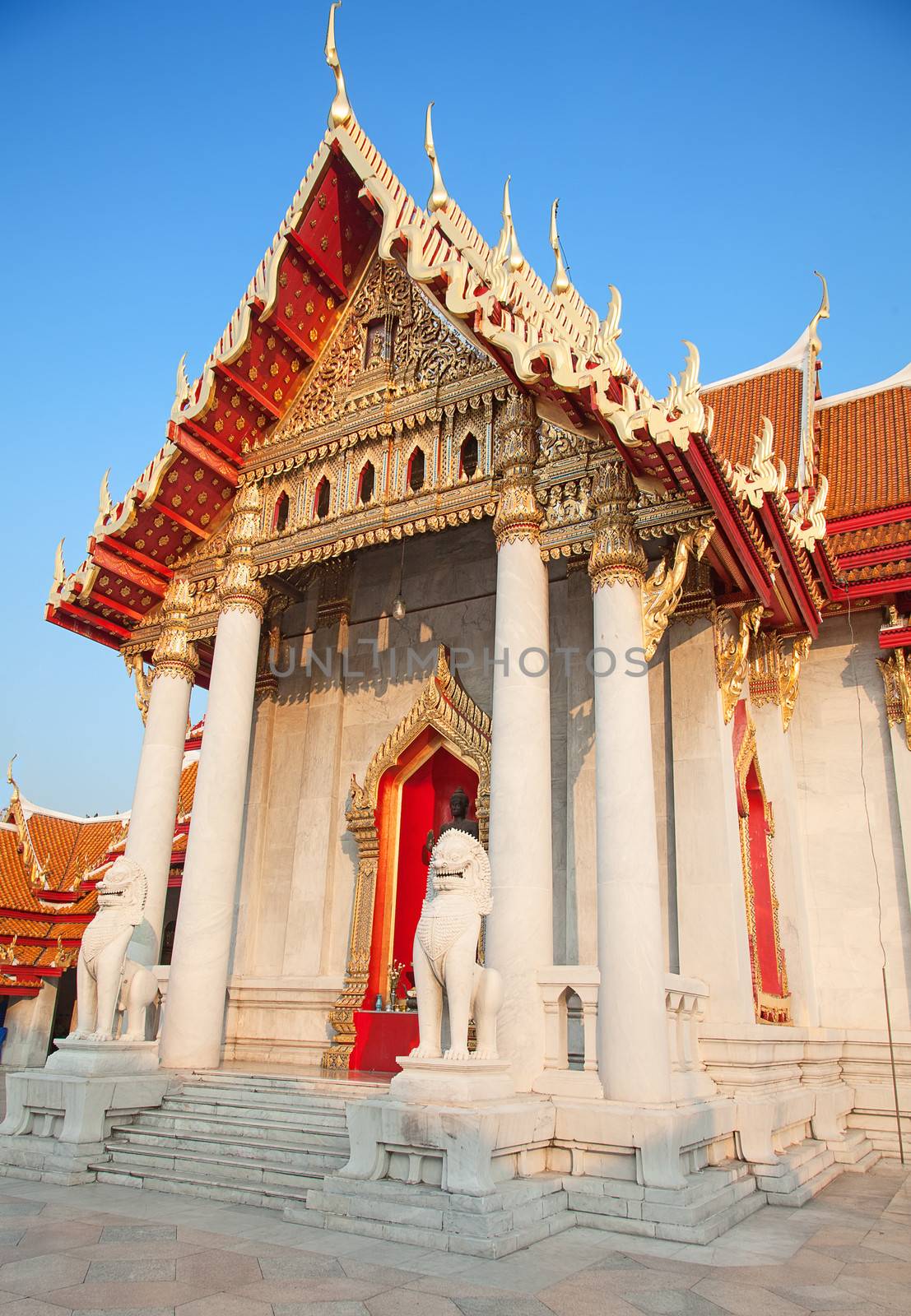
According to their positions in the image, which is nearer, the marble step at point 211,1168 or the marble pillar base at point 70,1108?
the marble step at point 211,1168

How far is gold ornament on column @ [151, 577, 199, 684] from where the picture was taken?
412 inches

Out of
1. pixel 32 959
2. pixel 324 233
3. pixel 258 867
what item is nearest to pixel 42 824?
pixel 32 959

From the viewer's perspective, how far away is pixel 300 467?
32.9 feet

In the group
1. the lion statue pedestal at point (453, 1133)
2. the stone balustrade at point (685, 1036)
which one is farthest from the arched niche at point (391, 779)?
the lion statue pedestal at point (453, 1133)

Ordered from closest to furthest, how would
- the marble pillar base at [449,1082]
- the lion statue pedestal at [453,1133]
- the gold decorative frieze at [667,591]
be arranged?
the lion statue pedestal at [453,1133] < the marble pillar base at [449,1082] < the gold decorative frieze at [667,591]

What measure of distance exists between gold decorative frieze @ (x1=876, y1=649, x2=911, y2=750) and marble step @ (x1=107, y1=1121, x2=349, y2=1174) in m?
6.32

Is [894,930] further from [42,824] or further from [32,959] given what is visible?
[42,824]

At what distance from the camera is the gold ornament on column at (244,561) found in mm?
9891

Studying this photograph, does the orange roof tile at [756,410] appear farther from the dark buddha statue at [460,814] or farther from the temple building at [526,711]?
the dark buddha statue at [460,814]

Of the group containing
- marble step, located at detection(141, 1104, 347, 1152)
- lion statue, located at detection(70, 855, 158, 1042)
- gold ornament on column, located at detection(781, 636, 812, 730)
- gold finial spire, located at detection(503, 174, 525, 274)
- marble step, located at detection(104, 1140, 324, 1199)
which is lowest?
marble step, located at detection(104, 1140, 324, 1199)

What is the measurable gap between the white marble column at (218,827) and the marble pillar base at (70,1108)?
817 mm

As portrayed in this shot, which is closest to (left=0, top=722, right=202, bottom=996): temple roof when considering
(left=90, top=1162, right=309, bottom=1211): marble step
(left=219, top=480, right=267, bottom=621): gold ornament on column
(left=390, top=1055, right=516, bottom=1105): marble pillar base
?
(left=219, top=480, right=267, bottom=621): gold ornament on column

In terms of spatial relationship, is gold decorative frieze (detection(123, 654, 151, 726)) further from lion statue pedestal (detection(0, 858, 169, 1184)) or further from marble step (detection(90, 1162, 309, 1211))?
marble step (detection(90, 1162, 309, 1211))

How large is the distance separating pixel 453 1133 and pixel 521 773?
257 cm
